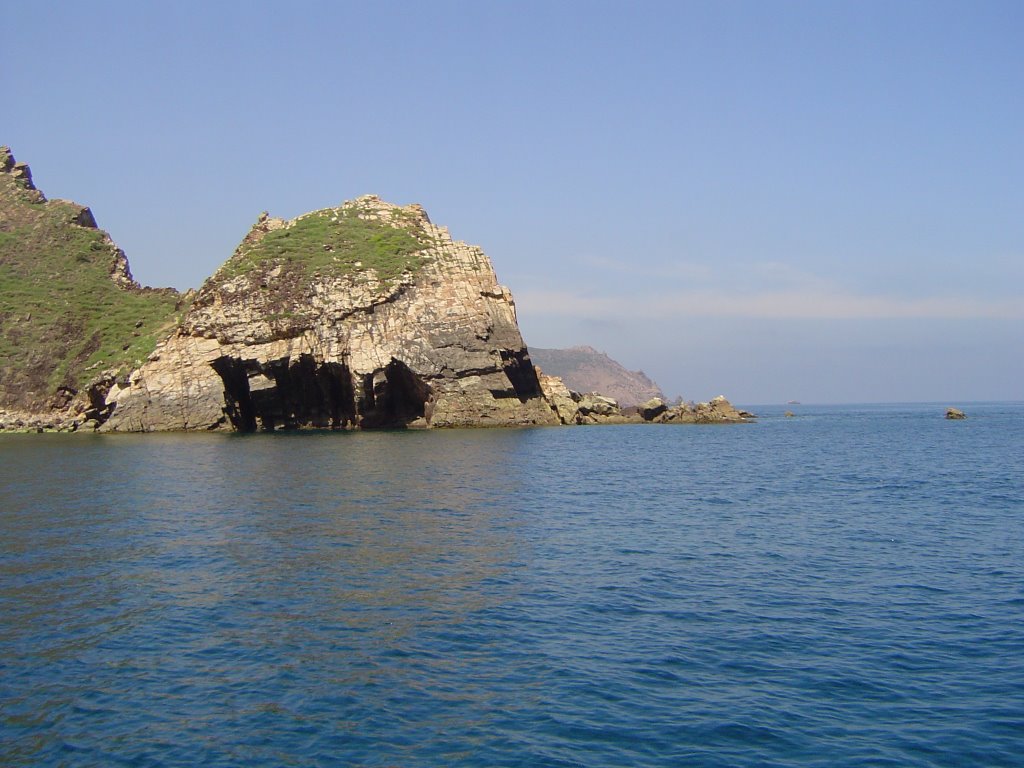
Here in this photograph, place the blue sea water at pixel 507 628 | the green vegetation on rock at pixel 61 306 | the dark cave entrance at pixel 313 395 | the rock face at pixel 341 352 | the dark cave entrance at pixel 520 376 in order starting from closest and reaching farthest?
the blue sea water at pixel 507 628 → the rock face at pixel 341 352 → the dark cave entrance at pixel 313 395 → the dark cave entrance at pixel 520 376 → the green vegetation on rock at pixel 61 306

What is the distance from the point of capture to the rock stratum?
92.2 m

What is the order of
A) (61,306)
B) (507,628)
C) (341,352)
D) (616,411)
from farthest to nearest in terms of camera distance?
(616,411), (61,306), (341,352), (507,628)

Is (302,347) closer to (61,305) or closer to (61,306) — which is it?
(61,306)

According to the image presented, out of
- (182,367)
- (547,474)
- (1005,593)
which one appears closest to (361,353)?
(182,367)

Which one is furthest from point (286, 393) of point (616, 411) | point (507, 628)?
point (507, 628)

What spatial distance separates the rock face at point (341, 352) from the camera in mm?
92062

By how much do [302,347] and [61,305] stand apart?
42811 mm

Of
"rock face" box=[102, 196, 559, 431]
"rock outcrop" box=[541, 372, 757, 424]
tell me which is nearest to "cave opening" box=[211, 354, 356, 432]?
"rock face" box=[102, 196, 559, 431]

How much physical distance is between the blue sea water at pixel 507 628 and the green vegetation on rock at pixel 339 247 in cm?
6057

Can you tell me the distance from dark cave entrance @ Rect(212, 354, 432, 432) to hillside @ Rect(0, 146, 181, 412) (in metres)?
14.2

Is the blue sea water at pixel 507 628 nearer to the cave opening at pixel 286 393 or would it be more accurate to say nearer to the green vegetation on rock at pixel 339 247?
the cave opening at pixel 286 393

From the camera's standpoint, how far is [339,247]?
346 feet

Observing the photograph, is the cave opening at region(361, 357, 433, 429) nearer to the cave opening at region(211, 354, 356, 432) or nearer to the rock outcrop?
the cave opening at region(211, 354, 356, 432)

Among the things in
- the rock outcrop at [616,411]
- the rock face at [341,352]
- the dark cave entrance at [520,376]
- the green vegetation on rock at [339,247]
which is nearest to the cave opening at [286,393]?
the rock face at [341,352]
